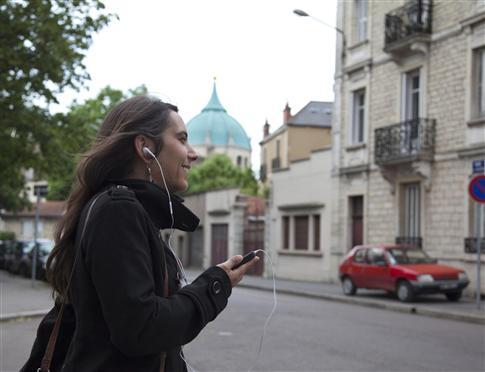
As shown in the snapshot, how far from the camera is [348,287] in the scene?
Answer: 68.4 ft

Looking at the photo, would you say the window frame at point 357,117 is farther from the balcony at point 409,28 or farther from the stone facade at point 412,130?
the balcony at point 409,28

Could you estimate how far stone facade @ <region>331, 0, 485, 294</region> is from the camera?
21062mm

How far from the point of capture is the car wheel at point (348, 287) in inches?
814

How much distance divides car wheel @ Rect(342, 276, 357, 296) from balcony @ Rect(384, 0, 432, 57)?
7.68 m

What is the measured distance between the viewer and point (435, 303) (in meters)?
17.8

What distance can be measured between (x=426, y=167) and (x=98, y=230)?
2133 centimetres

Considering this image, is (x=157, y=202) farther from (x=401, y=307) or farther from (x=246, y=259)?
(x=401, y=307)

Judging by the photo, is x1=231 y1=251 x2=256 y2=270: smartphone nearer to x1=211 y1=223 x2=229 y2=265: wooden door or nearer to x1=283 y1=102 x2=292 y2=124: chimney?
x1=283 y1=102 x2=292 y2=124: chimney

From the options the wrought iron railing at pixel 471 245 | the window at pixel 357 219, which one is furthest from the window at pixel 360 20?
the wrought iron railing at pixel 471 245

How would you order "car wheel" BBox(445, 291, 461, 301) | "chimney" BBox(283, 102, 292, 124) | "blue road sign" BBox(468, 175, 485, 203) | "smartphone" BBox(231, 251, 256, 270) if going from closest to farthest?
"smartphone" BBox(231, 251, 256, 270) → "blue road sign" BBox(468, 175, 485, 203) → "car wheel" BBox(445, 291, 461, 301) → "chimney" BBox(283, 102, 292, 124)

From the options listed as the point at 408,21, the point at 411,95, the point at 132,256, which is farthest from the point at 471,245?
the point at 132,256

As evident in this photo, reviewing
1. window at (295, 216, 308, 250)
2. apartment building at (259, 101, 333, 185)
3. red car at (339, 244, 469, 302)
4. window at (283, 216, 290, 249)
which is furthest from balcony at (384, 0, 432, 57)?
window at (283, 216, 290, 249)

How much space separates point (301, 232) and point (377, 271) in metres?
12.4

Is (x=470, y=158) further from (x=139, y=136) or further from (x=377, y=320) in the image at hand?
(x=139, y=136)
